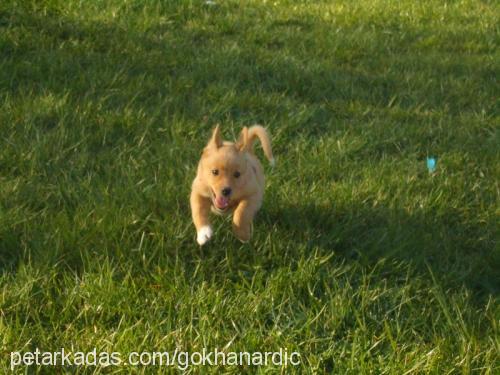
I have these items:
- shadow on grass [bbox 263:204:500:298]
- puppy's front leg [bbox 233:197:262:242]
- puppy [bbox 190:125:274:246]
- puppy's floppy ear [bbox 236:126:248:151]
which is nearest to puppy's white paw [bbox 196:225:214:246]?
puppy [bbox 190:125:274:246]

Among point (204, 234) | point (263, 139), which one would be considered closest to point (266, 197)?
point (263, 139)

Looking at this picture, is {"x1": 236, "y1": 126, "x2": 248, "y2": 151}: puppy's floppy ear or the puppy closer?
the puppy

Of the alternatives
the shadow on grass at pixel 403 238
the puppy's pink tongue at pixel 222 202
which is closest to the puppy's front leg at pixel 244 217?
the puppy's pink tongue at pixel 222 202

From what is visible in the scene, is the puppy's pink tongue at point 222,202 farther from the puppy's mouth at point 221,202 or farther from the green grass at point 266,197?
the green grass at point 266,197

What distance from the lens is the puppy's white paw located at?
3168 mm

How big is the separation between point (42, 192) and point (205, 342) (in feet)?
4.68

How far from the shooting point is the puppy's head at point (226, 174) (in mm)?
3035

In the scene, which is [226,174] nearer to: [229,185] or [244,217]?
[229,185]

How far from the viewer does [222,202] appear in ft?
9.98

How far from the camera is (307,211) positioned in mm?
3760

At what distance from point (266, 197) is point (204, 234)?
0.73 metres

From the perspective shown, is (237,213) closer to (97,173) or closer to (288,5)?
(97,173)

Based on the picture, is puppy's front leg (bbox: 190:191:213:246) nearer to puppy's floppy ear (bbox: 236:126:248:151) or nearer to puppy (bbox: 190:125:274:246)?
puppy (bbox: 190:125:274:246)

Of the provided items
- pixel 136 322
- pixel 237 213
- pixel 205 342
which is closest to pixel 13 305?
pixel 136 322
